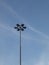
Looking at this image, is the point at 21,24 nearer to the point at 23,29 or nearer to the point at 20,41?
the point at 23,29

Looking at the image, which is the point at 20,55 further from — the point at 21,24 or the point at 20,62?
the point at 21,24

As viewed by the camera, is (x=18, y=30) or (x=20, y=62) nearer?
(x=20, y=62)

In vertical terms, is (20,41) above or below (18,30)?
below

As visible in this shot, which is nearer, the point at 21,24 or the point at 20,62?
the point at 20,62

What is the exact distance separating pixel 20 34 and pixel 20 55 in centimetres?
571

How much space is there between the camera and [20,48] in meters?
45.3

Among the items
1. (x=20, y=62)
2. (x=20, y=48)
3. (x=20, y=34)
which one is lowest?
(x=20, y=62)

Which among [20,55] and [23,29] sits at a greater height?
[23,29]

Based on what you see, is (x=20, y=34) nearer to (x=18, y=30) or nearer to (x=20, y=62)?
(x=18, y=30)

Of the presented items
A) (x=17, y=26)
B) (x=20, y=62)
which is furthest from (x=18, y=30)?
(x=20, y=62)

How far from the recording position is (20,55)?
44.5 metres

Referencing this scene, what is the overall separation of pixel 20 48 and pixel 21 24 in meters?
6.23

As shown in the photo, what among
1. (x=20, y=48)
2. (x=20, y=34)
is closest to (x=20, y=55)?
(x=20, y=48)

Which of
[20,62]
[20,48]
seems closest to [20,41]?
[20,48]
